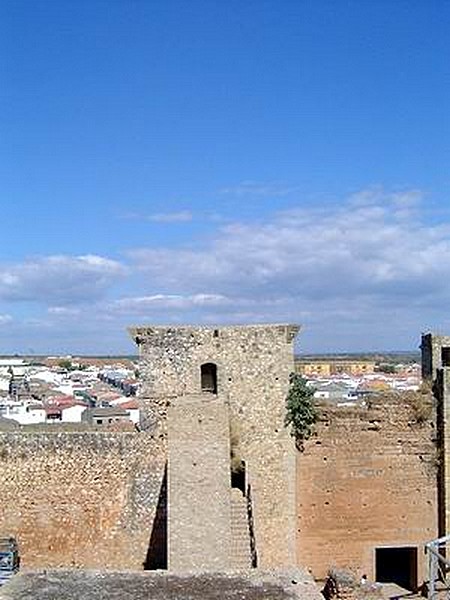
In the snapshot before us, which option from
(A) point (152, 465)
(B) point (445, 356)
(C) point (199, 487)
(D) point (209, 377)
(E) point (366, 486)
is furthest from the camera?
(B) point (445, 356)

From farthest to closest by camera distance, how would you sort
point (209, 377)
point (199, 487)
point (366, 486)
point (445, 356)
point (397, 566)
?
1. point (397, 566)
2. point (445, 356)
3. point (366, 486)
4. point (209, 377)
5. point (199, 487)

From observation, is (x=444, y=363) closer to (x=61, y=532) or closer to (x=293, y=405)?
(x=293, y=405)

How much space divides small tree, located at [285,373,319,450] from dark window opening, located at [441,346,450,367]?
287 cm

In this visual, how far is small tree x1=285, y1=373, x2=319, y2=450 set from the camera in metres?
15.9

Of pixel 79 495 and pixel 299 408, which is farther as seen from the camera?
pixel 299 408

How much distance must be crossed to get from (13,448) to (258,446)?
4.16m

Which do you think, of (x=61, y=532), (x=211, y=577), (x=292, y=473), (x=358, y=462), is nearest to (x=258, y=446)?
(x=292, y=473)

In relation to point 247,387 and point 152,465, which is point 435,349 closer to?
point 247,387

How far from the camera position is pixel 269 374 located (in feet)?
52.1

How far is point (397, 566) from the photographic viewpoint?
1800 centimetres

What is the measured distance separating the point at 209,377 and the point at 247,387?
697 millimetres

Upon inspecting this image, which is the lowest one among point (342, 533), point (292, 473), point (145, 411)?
point (342, 533)

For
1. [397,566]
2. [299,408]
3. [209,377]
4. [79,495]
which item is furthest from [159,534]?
[397,566]

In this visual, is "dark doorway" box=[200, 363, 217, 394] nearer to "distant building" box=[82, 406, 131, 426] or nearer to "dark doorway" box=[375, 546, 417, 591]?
"dark doorway" box=[375, 546, 417, 591]
